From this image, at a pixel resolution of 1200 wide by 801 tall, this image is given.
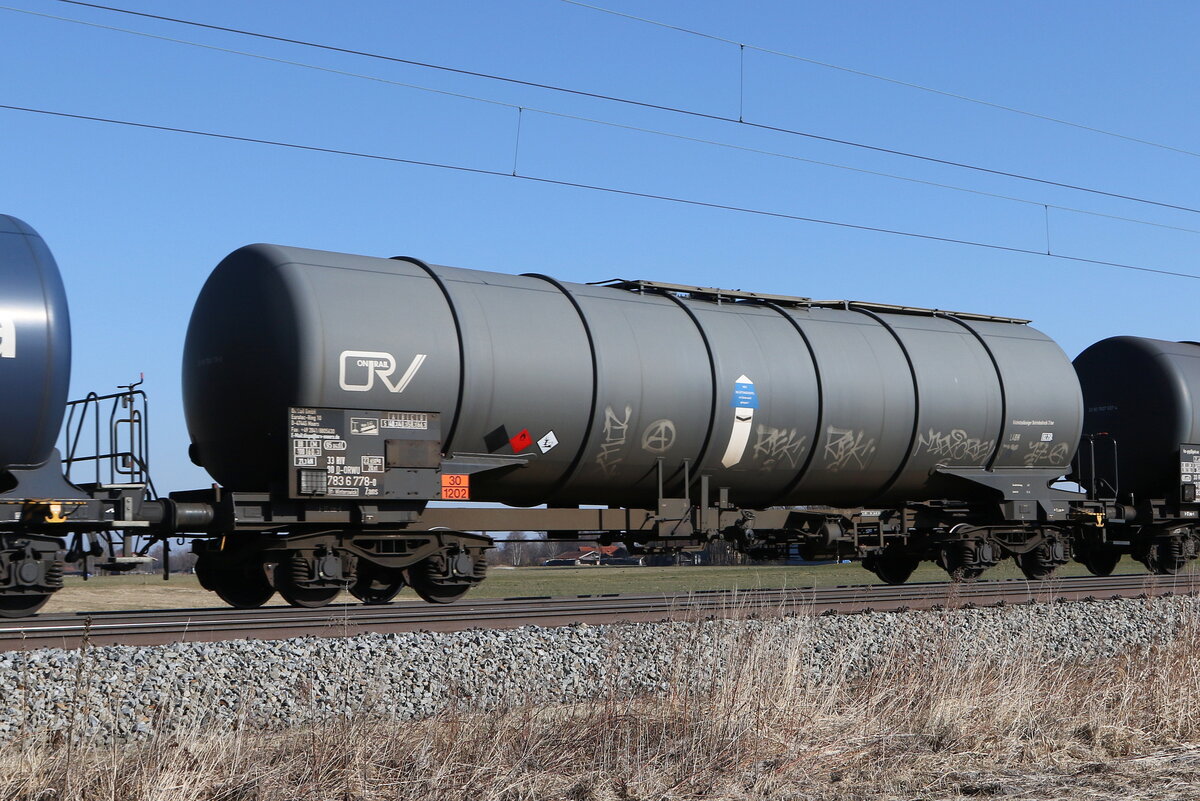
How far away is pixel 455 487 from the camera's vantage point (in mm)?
12992

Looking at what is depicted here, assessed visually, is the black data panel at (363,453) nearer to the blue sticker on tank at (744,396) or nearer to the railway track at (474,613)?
the railway track at (474,613)

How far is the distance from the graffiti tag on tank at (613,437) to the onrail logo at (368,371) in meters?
2.44

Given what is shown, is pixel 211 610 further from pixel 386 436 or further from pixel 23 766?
pixel 23 766

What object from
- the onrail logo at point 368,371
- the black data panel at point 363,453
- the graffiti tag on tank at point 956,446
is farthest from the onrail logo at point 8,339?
the graffiti tag on tank at point 956,446

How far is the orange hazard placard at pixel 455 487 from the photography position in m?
12.9

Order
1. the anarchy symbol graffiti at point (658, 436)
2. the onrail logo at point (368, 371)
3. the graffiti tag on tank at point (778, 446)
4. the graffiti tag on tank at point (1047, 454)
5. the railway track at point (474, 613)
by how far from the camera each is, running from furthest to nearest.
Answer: the graffiti tag on tank at point (1047, 454) < the graffiti tag on tank at point (778, 446) < the anarchy symbol graffiti at point (658, 436) < the onrail logo at point (368, 371) < the railway track at point (474, 613)

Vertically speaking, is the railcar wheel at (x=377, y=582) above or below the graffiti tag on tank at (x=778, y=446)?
below

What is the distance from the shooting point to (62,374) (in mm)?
11109

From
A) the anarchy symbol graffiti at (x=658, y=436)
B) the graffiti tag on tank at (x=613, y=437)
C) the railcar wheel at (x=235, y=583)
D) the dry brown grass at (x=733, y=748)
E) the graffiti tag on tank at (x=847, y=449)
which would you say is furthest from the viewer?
the graffiti tag on tank at (x=847, y=449)

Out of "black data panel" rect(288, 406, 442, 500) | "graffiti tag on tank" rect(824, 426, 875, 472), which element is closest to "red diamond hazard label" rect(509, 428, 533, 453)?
"black data panel" rect(288, 406, 442, 500)

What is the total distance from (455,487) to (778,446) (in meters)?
4.44

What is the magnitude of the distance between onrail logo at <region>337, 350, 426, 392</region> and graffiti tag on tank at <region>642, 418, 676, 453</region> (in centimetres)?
305

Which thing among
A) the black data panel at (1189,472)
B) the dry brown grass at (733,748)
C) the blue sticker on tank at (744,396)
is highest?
the blue sticker on tank at (744,396)

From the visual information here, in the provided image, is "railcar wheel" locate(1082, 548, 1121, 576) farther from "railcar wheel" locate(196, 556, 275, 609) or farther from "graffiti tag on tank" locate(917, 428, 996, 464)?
"railcar wheel" locate(196, 556, 275, 609)
